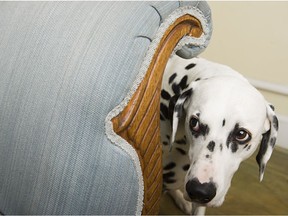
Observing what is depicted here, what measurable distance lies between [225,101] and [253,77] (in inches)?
40.1

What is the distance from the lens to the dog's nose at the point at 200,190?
95 cm

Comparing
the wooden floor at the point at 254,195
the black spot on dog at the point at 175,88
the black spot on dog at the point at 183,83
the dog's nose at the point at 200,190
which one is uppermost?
the black spot on dog at the point at 183,83

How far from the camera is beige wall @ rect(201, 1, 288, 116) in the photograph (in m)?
1.77

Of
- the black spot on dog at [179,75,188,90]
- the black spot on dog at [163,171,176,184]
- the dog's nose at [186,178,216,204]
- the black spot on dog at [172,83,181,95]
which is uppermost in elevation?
the black spot on dog at [179,75,188,90]

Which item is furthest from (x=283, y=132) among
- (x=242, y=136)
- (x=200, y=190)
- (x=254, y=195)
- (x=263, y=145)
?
(x=200, y=190)

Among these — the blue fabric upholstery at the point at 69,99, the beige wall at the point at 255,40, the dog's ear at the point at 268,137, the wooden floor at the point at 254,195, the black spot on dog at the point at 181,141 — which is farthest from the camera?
the beige wall at the point at 255,40

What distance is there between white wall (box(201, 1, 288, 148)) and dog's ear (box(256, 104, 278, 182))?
815 mm

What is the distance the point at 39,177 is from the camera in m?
0.77

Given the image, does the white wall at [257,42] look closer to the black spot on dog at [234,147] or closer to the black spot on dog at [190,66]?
the black spot on dog at [190,66]

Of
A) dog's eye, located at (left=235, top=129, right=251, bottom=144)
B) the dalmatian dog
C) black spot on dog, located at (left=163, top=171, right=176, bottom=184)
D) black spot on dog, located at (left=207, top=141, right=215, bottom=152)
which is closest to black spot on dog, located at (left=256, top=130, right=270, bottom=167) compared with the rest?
the dalmatian dog

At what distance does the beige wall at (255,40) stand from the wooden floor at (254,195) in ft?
1.15

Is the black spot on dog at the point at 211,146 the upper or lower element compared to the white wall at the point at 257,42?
lower

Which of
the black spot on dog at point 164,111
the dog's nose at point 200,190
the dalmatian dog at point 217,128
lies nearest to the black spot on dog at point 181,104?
the dalmatian dog at point 217,128

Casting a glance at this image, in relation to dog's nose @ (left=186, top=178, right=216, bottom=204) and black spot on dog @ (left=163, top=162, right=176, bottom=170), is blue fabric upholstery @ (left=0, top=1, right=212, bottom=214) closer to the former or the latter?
dog's nose @ (left=186, top=178, right=216, bottom=204)
